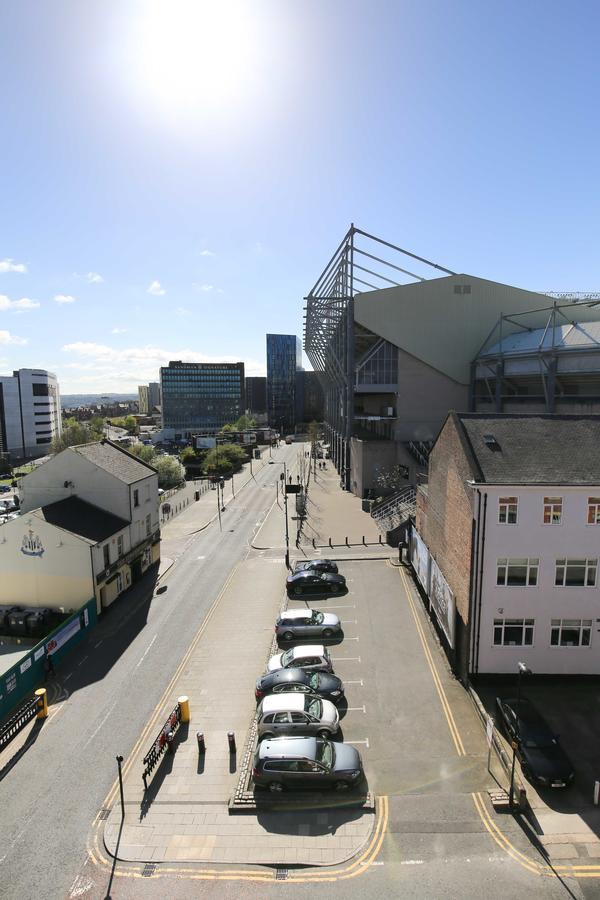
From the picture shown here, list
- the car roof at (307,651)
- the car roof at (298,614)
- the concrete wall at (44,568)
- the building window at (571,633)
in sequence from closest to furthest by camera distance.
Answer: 1. the building window at (571,633)
2. the car roof at (307,651)
3. the car roof at (298,614)
4. the concrete wall at (44,568)

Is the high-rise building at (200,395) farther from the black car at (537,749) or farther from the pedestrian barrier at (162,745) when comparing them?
the black car at (537,749)

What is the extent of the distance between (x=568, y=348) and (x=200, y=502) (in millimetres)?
46164

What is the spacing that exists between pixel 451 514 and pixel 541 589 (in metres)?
4.87

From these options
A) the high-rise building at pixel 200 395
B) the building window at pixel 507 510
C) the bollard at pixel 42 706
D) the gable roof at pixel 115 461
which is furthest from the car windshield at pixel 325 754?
the high-rise building at pixel 200 395

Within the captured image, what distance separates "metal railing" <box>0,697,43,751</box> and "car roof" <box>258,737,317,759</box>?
9.91 m

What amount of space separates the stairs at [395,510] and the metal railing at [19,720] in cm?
2847

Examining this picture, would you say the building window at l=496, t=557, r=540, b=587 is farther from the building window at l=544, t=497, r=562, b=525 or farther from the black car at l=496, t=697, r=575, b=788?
the black car at l=496, t=697, r=575, b=788

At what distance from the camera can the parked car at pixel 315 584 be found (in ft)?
101

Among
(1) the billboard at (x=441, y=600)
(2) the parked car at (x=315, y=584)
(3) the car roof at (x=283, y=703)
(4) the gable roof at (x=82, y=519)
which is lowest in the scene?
(2) the parked car at (x=315, y=584)

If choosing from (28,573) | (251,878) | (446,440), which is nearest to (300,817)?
(251,878)

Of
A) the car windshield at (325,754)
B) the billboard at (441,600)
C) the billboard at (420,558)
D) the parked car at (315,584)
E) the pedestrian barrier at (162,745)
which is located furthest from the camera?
the parked car at (315,584)

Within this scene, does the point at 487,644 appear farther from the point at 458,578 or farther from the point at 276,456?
the point at 276,456

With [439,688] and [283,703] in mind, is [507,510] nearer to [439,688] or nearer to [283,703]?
[439,688]

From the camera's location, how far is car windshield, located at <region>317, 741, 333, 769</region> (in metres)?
15.1
